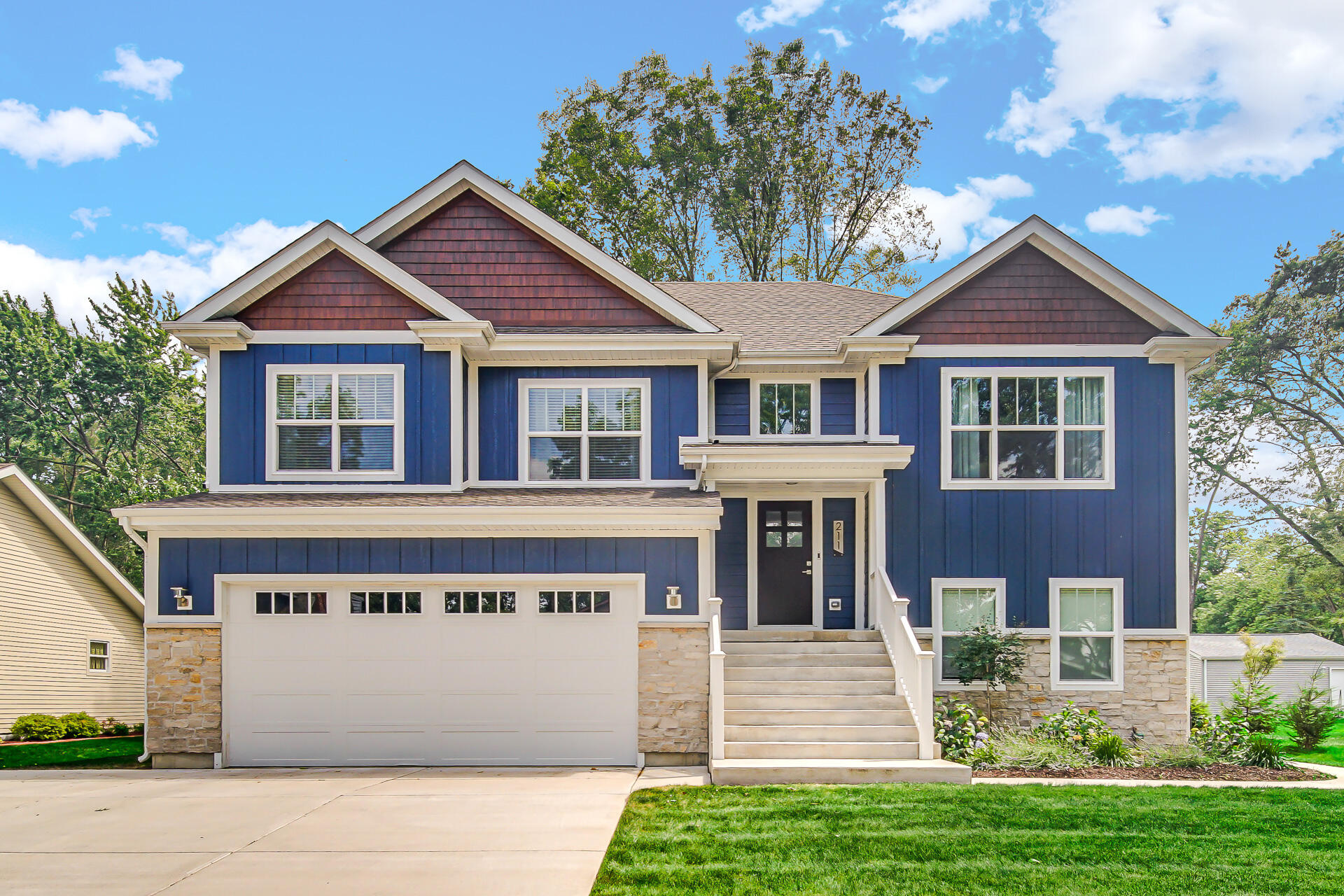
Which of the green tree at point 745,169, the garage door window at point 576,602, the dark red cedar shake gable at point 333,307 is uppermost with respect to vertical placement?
the green tree at point 745,169

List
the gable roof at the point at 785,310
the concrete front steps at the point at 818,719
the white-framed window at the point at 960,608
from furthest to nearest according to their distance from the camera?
the gable roof at the point at 785,310 < the white-framed window at the point at 960,608 < the concrete front steps at the point at 818,719

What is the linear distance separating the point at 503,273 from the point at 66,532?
413 inches

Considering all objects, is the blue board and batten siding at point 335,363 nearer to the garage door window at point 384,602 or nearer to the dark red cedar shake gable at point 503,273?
the dark red cedar shake gable at point 503,273

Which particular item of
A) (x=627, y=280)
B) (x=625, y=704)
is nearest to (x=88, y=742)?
(x=625, y=704)

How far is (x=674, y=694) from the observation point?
10.8 m

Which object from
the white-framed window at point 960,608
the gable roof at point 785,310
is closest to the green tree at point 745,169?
the gable roof at point 785,310

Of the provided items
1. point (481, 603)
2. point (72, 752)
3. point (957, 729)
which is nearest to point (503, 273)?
point (481, 603)

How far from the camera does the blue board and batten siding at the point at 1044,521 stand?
41.4 feet

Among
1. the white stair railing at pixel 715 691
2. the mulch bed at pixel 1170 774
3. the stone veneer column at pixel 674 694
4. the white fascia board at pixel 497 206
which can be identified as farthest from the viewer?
the white fascia board at pixel 497 206

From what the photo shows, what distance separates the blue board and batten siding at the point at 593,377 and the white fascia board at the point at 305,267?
1.05 m

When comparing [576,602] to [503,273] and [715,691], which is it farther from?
[503,273]

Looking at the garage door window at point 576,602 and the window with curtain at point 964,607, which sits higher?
the garage door window at point 576,602

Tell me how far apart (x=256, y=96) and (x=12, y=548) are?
509 inches

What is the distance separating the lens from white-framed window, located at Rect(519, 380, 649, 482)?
1260 cm
